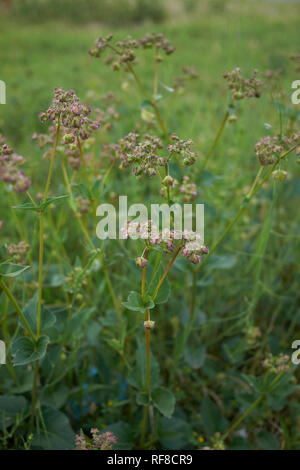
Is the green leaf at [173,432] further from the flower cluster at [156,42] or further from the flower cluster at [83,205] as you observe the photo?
the flower cluster at [156,42]

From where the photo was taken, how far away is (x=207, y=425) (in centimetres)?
153

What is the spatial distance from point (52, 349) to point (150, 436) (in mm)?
516

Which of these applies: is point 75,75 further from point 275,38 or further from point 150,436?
point 150,436

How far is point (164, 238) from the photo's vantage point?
0.98 metres

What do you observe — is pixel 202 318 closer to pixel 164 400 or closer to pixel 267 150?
pixel 164 400

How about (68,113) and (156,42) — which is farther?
(156,42)

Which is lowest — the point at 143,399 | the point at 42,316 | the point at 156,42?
the point at 143,399

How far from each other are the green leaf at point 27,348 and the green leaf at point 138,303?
0.30 meters

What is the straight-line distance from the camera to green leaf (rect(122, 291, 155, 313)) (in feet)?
3.44

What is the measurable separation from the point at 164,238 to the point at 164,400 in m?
0.62

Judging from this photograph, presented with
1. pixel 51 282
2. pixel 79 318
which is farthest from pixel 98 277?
pixel 79 318

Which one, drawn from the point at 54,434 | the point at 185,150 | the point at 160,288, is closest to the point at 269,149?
the point at 185,150

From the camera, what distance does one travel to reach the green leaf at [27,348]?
1.15 metres
